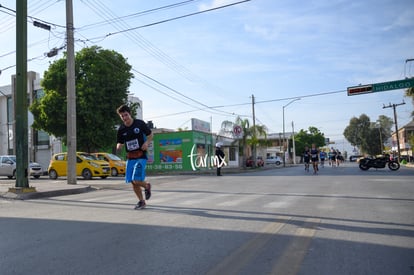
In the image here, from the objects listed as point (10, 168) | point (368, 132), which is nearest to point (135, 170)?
point (10, 168)

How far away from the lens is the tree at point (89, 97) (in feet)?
89.8

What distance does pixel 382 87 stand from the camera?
2503 cm

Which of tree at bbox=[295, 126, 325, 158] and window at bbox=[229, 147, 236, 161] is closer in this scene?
window at bbox=[229, 147, 236, 161]

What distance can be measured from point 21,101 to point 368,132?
8604 cm

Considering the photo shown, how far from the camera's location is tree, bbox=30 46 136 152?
2738 centimetres

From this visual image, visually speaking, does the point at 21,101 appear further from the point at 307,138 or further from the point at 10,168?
the point at 307,138

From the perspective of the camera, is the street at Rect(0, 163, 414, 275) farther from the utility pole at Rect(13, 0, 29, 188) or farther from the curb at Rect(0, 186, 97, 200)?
the utility pole at Rect(13, 0, 29, 188)

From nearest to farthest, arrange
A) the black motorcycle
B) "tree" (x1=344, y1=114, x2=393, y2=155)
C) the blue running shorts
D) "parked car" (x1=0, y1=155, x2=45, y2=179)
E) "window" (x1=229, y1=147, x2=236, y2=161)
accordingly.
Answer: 1. the blue running shorts
2. the black motorcycle
3. "parked car" (x1=0, y1=155, x2=45, y2=179)
4. "window" (x1=229, y1=147, x2=236, y2=161)
5. "tree" (x1=344, y1=114, x2=393, y2=155)

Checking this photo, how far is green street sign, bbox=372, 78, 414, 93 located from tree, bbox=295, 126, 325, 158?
67590 millimetres

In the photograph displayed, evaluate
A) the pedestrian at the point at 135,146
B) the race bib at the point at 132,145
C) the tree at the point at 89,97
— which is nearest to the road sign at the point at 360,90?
the tree at the point at 89,97

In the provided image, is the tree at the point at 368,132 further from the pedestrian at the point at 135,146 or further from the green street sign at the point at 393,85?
the pedestrian at the point at 135,146

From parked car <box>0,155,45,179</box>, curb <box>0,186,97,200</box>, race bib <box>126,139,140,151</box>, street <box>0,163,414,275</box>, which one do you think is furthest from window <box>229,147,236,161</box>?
race bib <box>126,139,140,151</box>

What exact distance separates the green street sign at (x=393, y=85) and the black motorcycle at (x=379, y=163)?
4643 mm

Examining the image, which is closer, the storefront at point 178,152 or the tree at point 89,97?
the tree at point 89,97
